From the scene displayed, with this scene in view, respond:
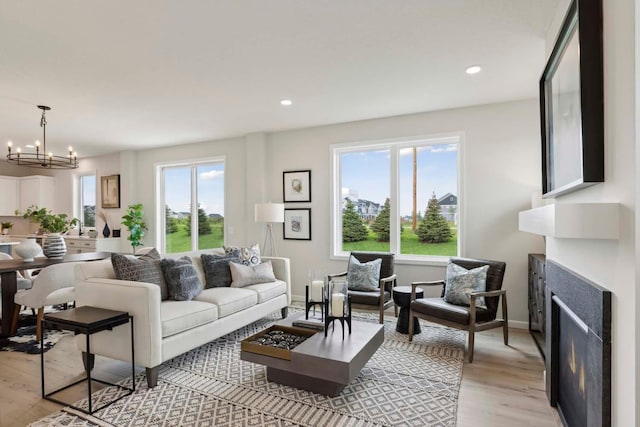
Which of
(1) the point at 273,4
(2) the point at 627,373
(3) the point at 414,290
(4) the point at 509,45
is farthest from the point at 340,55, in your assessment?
(2) the point at 627,373

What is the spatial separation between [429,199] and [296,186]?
2005 millimetres

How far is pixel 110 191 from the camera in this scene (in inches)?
282

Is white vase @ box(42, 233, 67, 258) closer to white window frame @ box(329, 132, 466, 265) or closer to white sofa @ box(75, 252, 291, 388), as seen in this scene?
white sofa @ box(75, 252, 291, 388)

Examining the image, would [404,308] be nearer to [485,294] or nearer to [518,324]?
[485,294]

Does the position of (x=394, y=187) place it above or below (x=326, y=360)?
above

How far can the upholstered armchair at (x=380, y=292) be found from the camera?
3.90 meters

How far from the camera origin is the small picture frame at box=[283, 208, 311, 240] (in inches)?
208

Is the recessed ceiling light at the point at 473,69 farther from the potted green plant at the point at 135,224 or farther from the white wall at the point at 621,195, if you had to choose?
the potted green plant at the point at 135,224

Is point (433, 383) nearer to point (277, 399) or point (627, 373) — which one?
point (277, 399)

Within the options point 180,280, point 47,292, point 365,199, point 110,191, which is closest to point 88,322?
point 180,280

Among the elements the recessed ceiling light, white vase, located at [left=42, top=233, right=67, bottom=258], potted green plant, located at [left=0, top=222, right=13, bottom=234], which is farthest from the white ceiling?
potted green plant, located at [left=0, top=222, right=13, bottom=234]

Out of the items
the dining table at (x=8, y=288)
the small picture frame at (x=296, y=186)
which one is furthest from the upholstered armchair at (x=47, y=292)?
the small picture frame at (x=296, y=186)

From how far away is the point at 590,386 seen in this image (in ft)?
5.10

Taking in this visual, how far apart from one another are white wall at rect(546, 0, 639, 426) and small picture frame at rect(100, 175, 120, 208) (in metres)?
7.74
